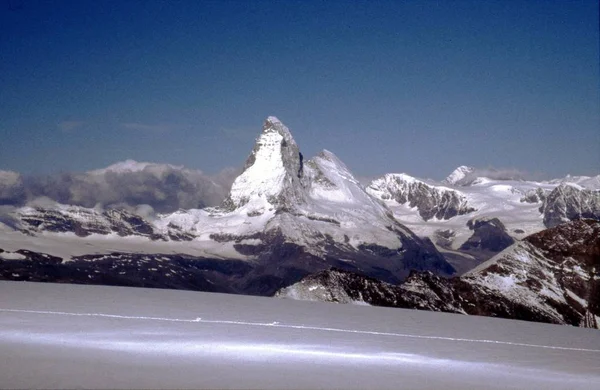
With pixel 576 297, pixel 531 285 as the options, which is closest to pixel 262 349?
pixel 531 285

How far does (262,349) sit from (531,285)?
9062 cm

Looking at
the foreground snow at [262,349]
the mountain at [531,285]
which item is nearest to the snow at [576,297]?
the mountain at [531,285]

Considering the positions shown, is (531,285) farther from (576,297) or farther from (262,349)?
(262,349)

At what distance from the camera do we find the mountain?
87812 millimetres

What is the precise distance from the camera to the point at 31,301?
59.2ft

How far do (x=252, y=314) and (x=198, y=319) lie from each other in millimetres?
1763

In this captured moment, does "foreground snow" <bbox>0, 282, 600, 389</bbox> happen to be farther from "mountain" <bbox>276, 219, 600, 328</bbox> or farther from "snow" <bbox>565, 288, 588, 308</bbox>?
"snow" <bbox>565, 288, 588, 308</bbox>

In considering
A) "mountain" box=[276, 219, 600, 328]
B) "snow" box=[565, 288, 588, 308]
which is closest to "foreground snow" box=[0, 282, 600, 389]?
"mountain" box=[276, 219, 600, 328]

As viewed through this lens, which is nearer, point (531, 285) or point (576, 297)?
point (531, 285)

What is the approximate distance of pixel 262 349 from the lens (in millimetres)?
14484

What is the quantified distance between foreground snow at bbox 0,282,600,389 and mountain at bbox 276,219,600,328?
201ft

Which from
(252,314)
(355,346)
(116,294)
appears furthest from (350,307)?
(116,294)

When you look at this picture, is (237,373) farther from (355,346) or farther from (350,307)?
(350,307)

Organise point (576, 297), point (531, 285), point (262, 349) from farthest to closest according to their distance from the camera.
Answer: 1. point (576, 297)
2. point (531, 285)
3. point (262, 349)
